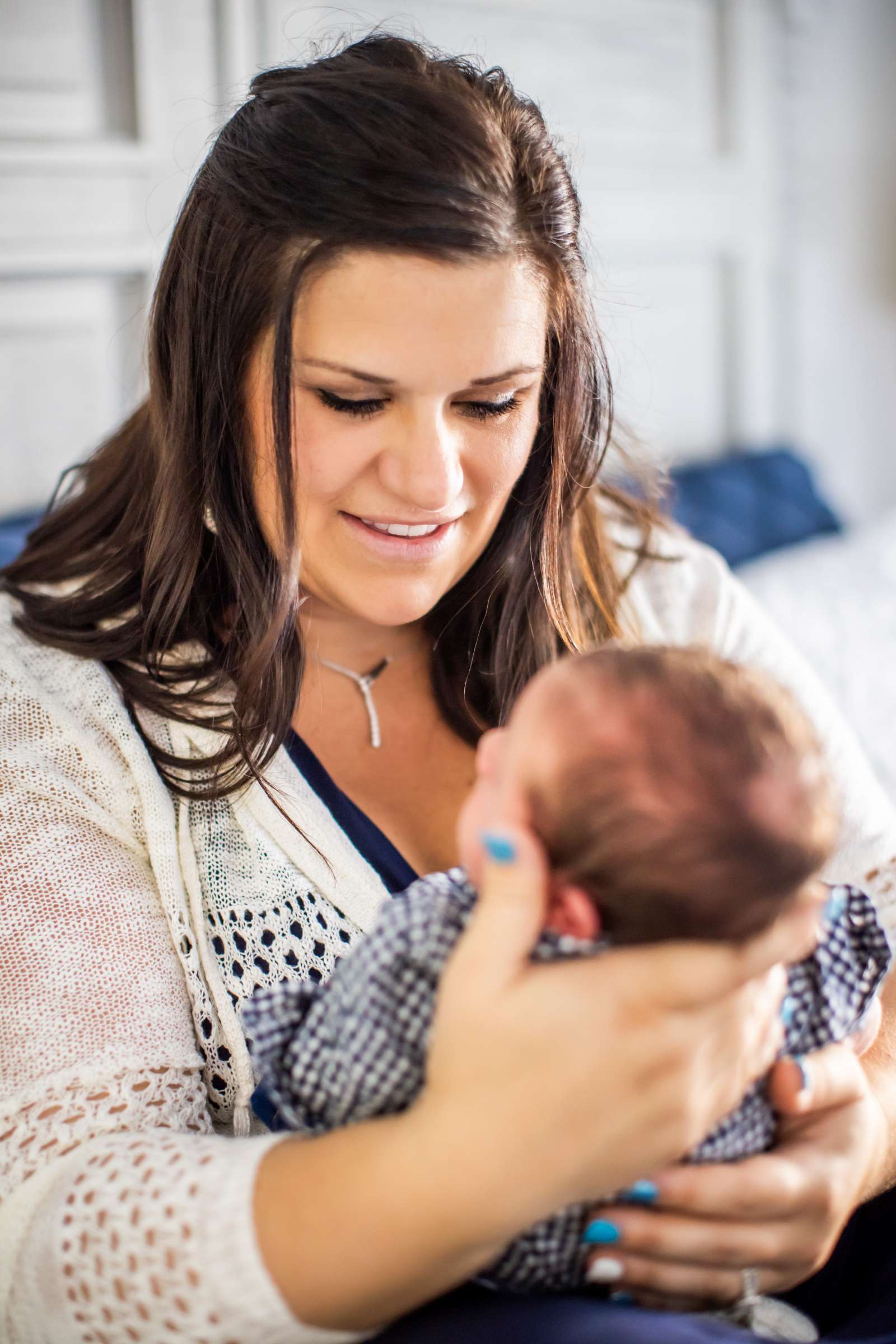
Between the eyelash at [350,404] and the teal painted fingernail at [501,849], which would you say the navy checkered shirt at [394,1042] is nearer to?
the teal painted fingernail at [501,849]

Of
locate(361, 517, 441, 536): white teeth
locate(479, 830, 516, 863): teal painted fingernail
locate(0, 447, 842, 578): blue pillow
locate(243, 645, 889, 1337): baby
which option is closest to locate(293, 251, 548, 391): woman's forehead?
locate(361, 517, 441, 536): white teeth

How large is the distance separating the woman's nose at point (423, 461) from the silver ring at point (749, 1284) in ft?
2.17

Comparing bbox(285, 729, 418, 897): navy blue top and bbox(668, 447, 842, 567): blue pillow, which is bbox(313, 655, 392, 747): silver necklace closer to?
bbox(285, 729, 418, 897): navy blue top

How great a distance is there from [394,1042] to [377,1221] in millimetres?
116

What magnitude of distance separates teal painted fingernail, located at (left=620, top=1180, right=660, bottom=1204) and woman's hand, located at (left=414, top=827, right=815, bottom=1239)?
8 cm

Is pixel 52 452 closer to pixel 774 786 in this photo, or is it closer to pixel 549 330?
pixel 549 330

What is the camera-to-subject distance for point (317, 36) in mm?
1912

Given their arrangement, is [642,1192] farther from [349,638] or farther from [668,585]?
[668,585]

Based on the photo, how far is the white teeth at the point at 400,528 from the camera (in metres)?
1.15

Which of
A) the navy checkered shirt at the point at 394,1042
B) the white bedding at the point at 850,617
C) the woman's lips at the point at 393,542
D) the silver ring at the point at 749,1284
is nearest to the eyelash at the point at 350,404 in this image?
the woman's lips at the point at 393,542

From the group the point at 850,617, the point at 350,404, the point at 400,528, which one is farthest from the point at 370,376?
the point at 850,617

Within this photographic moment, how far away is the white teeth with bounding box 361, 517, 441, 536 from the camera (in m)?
1.15

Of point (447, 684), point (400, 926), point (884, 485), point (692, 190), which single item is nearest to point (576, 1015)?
point (400, 926)

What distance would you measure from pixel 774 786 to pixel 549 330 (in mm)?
643
